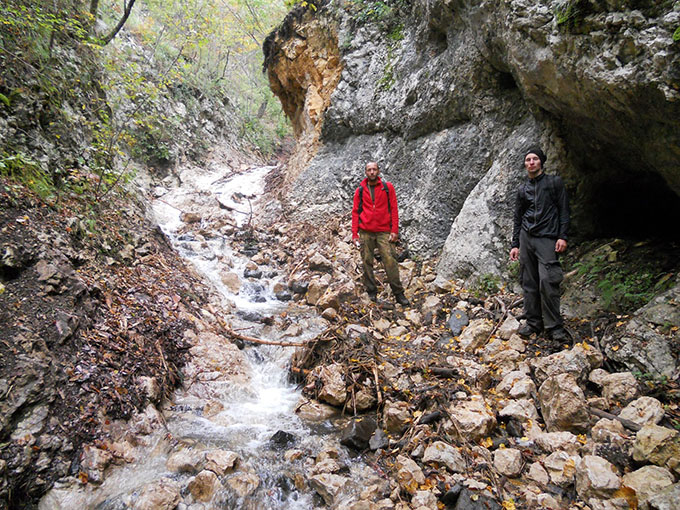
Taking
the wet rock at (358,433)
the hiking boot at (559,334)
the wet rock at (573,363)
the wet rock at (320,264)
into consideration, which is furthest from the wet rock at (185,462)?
the wet rock at (320,264)

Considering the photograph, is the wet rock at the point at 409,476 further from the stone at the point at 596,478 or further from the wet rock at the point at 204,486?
the wet rock at the point at 204,486

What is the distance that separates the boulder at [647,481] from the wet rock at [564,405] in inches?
22.0

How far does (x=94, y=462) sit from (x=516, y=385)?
3546 millimetres

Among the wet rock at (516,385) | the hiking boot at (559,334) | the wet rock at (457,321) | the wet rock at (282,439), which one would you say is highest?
the wet rock at (457,321)

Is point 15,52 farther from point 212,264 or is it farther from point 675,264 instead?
point 675,264

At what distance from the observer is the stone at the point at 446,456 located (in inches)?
104

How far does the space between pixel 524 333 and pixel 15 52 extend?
8.06 meters

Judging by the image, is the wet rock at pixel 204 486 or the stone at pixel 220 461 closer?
the wet rock at pixel 204 486

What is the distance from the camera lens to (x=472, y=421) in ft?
9.59

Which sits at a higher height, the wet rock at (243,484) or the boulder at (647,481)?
the boulder at (647,481)

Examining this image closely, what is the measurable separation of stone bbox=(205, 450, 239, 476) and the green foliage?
12.1ft

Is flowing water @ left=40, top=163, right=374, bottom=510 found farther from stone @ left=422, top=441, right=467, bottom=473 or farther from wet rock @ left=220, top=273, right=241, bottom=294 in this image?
stone @ left=422, top=441, right=467, bottom=473

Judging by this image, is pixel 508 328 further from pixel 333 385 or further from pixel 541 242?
pixel 333 385

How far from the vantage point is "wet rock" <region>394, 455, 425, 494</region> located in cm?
259
